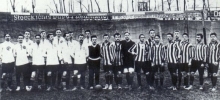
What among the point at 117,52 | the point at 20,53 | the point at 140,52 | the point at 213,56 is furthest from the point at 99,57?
the point at 213,56

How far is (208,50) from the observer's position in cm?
623

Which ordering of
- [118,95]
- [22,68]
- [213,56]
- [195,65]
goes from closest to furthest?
[118,95] < [213,56] < [22,68] < [195,65]

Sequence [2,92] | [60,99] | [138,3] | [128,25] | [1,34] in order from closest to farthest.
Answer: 1. [60,99]
2. [2,92]
3. [1,34]
4. [128,25]
5. [138,3]

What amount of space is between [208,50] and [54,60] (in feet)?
11.2

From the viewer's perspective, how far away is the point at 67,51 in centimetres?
631

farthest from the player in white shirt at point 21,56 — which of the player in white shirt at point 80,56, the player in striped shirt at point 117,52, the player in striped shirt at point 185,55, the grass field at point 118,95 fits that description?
the player in striped shirt at point 185,55

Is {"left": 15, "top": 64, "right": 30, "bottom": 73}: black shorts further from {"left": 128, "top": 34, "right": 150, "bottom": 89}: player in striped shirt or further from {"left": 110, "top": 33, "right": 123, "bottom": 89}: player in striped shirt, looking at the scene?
{"left": 128, "top": 34, "right": 150, "bottom": 89}: player in striped shirt

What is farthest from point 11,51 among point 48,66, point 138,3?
point 138,3

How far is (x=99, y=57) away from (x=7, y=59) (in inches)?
79.5

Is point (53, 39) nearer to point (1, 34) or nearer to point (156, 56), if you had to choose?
point (1, 34)

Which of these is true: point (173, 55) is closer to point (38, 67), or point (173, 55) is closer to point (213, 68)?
point (213, 68)

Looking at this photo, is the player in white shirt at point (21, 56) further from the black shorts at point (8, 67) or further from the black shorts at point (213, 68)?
the black shorts at point (213, 68)

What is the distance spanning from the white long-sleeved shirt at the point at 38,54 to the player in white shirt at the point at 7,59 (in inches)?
18.6

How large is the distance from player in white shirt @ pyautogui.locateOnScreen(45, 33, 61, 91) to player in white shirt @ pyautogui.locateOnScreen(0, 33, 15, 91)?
0.79 metres
